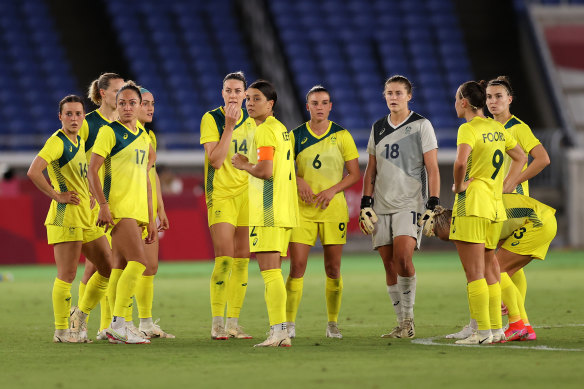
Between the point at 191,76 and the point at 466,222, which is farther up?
the point at 191,76


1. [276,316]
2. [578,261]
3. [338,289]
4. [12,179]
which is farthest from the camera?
[12,179]

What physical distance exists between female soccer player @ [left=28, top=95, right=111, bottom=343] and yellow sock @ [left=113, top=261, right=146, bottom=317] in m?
0.55

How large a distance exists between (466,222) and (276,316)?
5.66 feet

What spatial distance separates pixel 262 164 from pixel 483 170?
183 centimetres

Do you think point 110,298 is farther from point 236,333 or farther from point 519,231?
point 519,231

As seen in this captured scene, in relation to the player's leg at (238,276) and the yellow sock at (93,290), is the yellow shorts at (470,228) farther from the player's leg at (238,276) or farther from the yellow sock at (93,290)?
the yellow sock at (93,290)

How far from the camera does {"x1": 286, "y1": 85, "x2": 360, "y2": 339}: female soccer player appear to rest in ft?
31.6

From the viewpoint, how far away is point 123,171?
894 centimetres

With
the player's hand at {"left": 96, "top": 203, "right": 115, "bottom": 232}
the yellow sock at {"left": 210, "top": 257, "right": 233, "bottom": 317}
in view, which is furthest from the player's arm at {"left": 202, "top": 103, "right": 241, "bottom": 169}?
the player's hand at {"left": 96, "top": 203, "right": 115, "bottom": 232}

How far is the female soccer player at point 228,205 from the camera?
9.50 metres

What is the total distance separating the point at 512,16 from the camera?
1184 inches

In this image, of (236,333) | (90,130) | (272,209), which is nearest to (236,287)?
(236,333)

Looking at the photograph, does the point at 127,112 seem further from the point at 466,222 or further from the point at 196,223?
the point at 196,223

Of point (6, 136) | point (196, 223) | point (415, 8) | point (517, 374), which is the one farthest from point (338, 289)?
point (415, 8)
